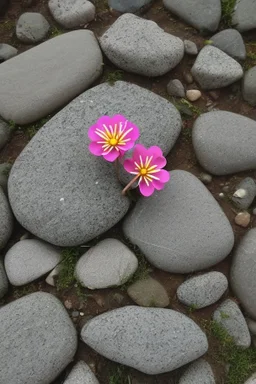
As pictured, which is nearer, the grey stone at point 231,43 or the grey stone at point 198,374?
the grey stone at point 198,374

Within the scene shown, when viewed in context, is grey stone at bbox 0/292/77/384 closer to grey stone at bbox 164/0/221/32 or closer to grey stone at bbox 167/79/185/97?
grey stone at bbox 167/79/185/97

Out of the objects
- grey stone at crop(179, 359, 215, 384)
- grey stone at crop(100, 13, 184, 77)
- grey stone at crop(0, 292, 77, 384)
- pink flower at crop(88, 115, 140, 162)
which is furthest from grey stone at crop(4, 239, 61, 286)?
grey stone at crop(100, 13, 184, 77)

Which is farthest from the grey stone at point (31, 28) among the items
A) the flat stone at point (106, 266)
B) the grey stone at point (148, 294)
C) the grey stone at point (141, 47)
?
the grey stone at point (148, 294)

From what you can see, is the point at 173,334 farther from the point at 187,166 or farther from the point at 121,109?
the point at 121,109

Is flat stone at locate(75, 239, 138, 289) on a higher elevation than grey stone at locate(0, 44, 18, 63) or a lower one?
lower

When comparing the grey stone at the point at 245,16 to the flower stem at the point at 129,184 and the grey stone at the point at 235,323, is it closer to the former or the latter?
the flower stem at the point at 129,184

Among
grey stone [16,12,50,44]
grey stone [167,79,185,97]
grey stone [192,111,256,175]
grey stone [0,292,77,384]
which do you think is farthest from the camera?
grey stone [16,12,50,44]
